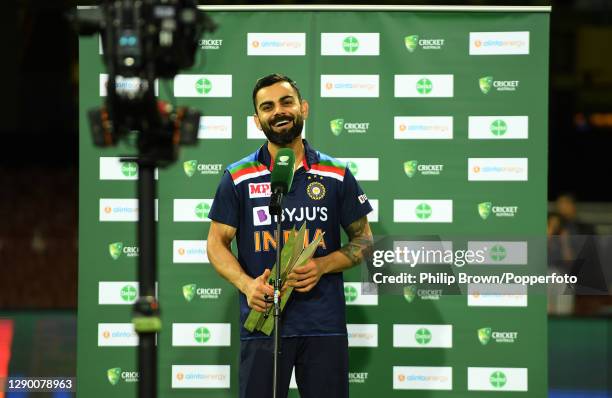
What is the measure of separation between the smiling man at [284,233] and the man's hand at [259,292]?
0.14ft

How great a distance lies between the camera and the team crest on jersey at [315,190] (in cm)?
480

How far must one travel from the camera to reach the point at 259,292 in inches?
179

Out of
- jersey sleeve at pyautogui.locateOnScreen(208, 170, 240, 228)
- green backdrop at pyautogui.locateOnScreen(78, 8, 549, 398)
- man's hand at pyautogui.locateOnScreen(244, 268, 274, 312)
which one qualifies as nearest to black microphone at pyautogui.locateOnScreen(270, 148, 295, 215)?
man's hand at pyautogui.locateOnScreen(244, 268, 274, 312)

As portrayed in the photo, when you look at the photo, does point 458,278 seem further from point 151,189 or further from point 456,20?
point 151,189

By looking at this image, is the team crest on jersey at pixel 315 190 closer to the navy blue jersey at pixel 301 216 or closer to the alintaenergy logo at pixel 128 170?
the navy blue jersey at pixel 301 216

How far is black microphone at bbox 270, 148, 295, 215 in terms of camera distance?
398cm

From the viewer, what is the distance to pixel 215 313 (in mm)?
5461

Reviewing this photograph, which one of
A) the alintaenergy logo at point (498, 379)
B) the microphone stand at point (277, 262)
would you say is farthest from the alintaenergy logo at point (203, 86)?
the alintaenergy logo at point (498, 379)

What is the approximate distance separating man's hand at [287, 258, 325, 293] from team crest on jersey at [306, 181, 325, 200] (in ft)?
1.11

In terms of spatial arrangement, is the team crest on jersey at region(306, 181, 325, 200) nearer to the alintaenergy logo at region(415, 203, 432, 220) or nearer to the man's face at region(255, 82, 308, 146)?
the man's face at region(255, 82, 308, 146)

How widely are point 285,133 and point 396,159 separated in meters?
0.94

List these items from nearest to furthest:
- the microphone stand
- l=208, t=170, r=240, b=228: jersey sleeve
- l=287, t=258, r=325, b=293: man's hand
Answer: the microphone stand → l=287, t=258, r=325, b=293: man's hand → l=208, t=170, r=240, b=228: jersey sleeve

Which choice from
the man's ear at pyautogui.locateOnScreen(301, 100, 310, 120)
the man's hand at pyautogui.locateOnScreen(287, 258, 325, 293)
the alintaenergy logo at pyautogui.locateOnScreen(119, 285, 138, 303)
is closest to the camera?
the man's hand at pyautogui.locateOnScreen(287, 258, 325, 293)

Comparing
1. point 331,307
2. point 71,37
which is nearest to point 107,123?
point 331,307
